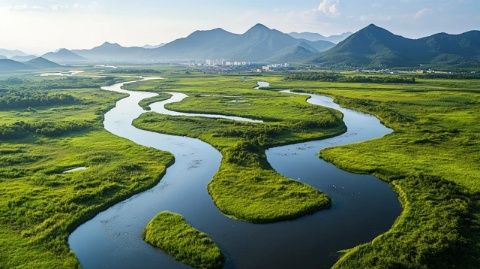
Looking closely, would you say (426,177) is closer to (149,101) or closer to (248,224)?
(248,224)

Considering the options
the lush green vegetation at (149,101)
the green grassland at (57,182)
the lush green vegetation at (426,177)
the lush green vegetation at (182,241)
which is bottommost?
the lush green vegetation at (149,101)

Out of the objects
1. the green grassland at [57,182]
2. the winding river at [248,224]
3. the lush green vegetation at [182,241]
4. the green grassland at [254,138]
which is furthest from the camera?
the green grassland at [254,138]

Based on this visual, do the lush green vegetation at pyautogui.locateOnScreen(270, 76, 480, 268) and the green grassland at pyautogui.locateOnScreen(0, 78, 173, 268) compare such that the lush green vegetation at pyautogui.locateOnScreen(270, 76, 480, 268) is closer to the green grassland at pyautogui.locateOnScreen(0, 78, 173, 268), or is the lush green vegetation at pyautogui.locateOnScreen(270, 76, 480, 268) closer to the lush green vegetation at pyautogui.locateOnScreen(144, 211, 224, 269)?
the lush green vegetation at pyautogui.locateOnScreen(144, 211, 224, 269)

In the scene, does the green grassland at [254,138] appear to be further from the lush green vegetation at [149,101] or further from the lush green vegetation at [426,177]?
the lush green vegetation at [149,101]

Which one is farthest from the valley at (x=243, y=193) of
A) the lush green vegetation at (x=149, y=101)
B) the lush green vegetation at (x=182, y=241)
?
the lush green vegetation at (x=149, y=101)

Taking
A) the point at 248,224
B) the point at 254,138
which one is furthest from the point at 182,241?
the point at 254,138
